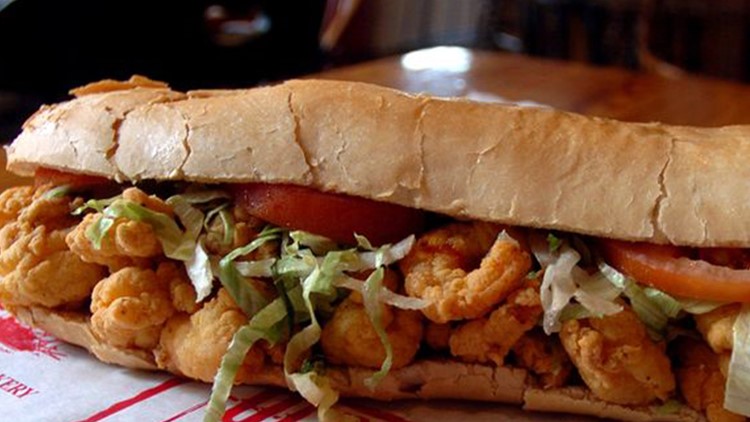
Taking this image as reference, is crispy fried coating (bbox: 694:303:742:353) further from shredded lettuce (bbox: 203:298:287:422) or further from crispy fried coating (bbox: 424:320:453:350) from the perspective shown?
shredded lettuce (bbox: 203:298:287:422)

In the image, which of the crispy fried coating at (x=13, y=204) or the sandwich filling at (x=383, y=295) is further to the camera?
the crispy fried coating at (x=13, y=204)

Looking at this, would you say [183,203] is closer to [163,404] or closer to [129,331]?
[129,331]

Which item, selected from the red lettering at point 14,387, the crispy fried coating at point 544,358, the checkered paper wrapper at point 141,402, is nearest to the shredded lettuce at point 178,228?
the checkered paper wrapper at point 141,402

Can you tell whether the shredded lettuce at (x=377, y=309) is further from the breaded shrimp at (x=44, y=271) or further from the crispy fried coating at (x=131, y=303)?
the breaded shrimp at (x=44, y=271)

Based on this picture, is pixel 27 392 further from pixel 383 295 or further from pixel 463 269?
pixel 463 269

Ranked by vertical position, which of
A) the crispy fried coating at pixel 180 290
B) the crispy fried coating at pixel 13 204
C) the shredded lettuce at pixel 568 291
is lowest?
the crispy fried coating at pixel 180 290

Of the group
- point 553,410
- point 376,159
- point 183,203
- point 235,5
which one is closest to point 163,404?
point 183,203

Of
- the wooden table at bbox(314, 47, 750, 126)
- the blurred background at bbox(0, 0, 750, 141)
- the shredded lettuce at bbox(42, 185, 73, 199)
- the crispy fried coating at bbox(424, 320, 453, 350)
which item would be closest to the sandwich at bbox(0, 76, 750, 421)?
the crispy fried coating at bbox(424, 320, 453, 350)

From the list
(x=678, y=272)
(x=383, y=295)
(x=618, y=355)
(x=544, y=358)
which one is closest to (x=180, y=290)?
(x=383, y=295)
